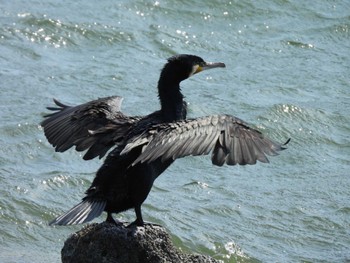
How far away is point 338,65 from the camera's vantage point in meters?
15.0

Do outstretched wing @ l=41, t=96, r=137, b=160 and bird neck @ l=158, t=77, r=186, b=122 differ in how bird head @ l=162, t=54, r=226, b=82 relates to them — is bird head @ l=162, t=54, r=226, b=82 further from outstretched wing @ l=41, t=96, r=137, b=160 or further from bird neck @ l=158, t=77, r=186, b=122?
outstretched wing @ l=41, t=96, r=137, b=160

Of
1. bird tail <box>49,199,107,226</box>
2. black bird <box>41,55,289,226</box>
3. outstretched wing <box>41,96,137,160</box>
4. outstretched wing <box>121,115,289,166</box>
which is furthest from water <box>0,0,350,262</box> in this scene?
outstretched wing <box>121,115,289,166</box>

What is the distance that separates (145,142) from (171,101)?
80 cm

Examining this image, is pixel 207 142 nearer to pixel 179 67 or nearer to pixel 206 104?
pixel 179 67

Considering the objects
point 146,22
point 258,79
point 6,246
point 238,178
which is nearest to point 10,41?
point 146,22

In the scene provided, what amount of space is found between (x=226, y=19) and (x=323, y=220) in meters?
5.88

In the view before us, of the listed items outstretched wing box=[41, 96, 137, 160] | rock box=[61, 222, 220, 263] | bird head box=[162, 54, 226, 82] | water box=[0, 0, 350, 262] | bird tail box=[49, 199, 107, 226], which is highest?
bird head box=[162, 54, 226, 82]

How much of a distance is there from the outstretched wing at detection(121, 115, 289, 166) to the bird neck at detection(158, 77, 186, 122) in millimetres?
490

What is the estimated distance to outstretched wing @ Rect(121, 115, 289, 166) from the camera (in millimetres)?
6848

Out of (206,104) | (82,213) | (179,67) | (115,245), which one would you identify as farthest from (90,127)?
(206,104)

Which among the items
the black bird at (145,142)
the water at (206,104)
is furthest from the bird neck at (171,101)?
the water at (206,104)

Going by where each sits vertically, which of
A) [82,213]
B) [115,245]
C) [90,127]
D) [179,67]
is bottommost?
[115,245]

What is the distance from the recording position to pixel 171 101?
25.4 feet

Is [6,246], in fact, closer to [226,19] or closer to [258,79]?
[258,79]
